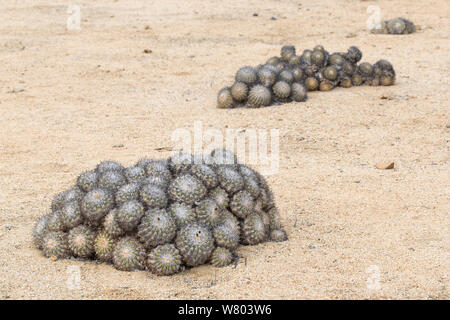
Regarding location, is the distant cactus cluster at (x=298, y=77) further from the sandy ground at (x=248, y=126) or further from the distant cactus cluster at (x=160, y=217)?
the distant cactus cluster at (x=160, y=217)

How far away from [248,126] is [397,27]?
6364 millimetres

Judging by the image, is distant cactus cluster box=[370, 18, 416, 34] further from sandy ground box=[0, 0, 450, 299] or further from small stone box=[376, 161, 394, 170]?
small stone box=[376, 161, 394, 170]

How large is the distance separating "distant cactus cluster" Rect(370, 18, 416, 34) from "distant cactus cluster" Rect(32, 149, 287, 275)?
363 inches

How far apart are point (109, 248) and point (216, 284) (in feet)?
2.53

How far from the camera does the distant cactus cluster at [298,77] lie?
827cm

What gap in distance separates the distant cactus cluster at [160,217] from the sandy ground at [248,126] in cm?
12

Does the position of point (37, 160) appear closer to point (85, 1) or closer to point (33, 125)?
point (33, 125)

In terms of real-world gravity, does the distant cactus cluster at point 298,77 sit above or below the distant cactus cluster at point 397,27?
below

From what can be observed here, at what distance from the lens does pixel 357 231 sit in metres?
4.56

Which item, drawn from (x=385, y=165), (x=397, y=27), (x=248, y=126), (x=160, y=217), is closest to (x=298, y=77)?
(x=248, y=126)

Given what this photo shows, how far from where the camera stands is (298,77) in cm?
891

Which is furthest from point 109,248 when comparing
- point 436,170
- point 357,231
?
point 436,170

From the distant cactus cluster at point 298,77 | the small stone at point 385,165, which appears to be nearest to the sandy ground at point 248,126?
the small stone at point 385,165

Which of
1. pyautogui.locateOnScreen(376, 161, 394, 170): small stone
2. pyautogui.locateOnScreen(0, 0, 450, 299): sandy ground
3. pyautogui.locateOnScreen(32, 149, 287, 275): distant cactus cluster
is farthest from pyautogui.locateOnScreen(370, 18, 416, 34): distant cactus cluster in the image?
pyautogui.locateOnScreen(32, 149, 287, 275): distant cactus cluster
